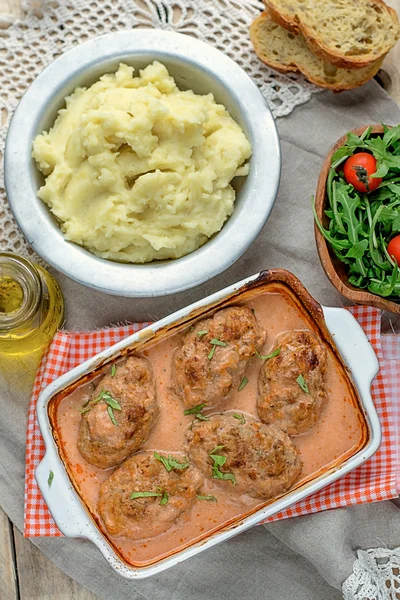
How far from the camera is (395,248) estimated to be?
3.56 metres

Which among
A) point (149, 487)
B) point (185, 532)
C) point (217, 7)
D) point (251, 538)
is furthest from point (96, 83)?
point (251, 538)

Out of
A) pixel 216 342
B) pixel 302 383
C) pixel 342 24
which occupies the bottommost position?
pixel 302 383

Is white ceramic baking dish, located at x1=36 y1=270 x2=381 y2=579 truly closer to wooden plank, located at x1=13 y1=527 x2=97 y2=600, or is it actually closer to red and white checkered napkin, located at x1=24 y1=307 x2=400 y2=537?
red and white checkered napkin, located at x1=24 y1=307 x2=400 y2=537

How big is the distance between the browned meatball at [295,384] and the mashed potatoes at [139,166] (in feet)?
2.29

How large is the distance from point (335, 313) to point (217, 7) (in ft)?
6.11

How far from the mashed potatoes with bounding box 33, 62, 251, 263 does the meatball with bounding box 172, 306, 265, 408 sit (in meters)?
0.43

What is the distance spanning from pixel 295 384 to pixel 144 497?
2.87 feet

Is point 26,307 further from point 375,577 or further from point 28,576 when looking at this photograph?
point 375,577

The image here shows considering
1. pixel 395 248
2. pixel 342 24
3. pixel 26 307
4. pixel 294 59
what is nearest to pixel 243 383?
pixel 395 248

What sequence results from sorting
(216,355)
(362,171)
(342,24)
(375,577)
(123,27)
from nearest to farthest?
1. (216,355)
2. (362,171)
3. (375,577)
4. (342,24)
5. (123,27)

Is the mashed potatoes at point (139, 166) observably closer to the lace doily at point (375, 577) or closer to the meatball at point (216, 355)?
the meatball at point (216, 355)

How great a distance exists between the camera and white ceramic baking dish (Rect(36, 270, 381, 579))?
3.40 metres

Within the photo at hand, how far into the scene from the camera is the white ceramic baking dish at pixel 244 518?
340 cm

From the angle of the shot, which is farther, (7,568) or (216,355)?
(7,568)
